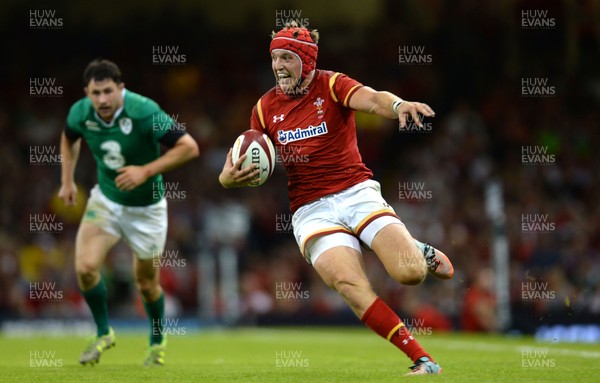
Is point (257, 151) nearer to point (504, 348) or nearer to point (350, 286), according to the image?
point (350, 286)

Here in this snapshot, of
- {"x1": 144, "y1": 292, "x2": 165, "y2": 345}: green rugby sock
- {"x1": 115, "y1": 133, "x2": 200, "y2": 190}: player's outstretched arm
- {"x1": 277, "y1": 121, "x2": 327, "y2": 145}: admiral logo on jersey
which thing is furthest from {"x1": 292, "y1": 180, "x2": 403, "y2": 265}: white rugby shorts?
→ {"x1": 144, "y1": 292, "x2": 165, "y2": 345}: green rugby sock

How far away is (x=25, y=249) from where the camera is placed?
71.9ft

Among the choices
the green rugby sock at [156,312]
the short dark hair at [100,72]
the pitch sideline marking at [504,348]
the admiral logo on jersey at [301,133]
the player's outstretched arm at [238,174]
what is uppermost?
the short dark hair at [100,72]

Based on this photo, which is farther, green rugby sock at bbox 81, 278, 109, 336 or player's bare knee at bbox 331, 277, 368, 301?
green rugby sock at bbox 81, 278, 109, 336

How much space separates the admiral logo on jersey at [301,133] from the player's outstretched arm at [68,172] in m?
2.94

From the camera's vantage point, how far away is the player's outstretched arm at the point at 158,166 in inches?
406

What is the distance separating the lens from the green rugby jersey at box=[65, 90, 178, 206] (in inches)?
425

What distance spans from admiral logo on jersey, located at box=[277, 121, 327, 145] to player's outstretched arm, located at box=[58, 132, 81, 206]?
116 inches

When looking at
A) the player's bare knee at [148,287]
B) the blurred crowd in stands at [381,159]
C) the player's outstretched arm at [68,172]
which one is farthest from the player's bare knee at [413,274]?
the blurred crowd in stands at [381,159]

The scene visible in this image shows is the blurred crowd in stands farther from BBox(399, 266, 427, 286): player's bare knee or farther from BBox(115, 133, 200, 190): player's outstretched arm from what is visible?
BBox(399, 266, 427, 286): player's bare knee

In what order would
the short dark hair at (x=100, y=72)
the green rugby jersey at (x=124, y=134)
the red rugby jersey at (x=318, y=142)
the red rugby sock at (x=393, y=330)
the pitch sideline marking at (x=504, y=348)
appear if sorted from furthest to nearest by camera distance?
the pitch sideline marking at (x=504, y=348) → the green rugby jersey at (x=124, y=134) → the short dark hair at (x=100, y=72) → the red rugby jersey at (x=318, y=142) → the red rugby sock at (x=393, y=330)

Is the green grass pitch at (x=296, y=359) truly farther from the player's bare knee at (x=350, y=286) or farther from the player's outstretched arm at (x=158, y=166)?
the player's outstretched arm at (x=158, y=166)

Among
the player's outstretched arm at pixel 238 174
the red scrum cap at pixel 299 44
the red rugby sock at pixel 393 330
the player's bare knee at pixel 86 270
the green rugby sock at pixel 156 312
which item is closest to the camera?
the red rugby sock at pixel 393 330

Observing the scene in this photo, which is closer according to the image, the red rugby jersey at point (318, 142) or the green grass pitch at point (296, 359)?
the green grass pitch at point (296, 359)
